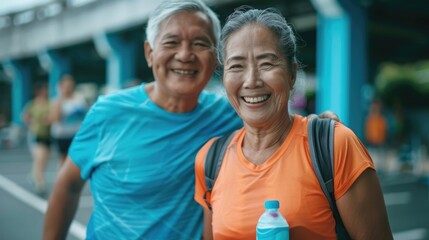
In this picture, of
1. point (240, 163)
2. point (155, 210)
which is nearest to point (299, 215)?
point (240, 163)

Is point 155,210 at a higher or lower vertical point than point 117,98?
lower

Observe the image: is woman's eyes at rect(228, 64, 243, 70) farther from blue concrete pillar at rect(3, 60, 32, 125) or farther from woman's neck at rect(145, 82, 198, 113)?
blue concrete pillar at rect(3, 60, 32, 125)

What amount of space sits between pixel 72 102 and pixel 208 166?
6881mm

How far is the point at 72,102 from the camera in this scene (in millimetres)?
8195

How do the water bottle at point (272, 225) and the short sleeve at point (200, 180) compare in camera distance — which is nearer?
the water bottle at point (272, 225)

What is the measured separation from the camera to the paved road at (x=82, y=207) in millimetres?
5473

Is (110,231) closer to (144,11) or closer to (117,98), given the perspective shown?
(117,98)

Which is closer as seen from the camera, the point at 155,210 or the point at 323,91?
the point at 155,210

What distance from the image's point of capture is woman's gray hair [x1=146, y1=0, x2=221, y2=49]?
79.3 inches

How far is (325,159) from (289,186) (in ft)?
0.47

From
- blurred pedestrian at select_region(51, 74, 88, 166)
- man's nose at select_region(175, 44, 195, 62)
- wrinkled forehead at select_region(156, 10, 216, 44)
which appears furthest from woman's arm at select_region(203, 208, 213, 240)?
blurred pedestrian at select_region(51, 74, 88, 166)

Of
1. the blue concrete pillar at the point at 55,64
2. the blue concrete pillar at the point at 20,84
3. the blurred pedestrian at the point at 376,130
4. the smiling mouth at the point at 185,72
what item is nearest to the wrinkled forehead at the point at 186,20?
the smiling mouth at the point at 185,72

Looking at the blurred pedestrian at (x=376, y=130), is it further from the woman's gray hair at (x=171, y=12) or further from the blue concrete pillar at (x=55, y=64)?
the blue concrete pillar at (x=55, y=64)

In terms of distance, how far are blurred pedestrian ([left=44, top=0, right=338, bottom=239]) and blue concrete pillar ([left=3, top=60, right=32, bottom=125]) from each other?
2278 centimetres
